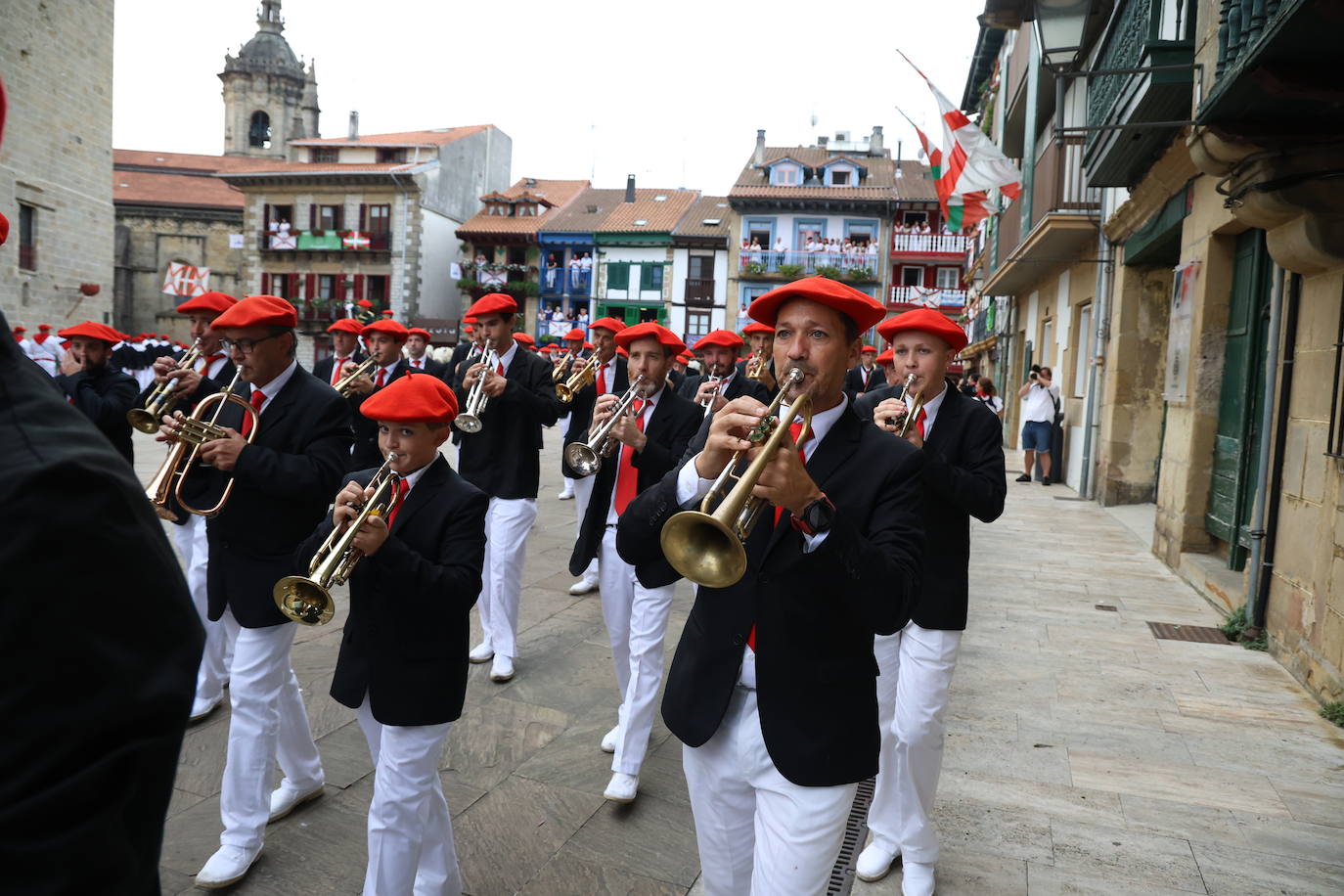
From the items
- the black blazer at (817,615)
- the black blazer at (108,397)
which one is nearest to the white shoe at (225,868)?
the black blazer at (817,615)

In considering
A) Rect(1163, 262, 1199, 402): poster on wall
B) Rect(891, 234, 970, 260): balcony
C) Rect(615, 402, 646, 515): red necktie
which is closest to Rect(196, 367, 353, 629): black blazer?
Rect(615, 402, 646, 515): red necktie

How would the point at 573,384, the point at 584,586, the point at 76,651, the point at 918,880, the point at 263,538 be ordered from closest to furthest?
the point at 76,651, the point at 918,880, the point at 263,538, the point at 573,384, the point at 584,586

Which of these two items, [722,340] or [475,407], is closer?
[475,407]

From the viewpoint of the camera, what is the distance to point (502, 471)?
6.12 metres

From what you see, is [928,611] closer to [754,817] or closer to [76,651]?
[754,817]

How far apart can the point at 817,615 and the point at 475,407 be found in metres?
4.26

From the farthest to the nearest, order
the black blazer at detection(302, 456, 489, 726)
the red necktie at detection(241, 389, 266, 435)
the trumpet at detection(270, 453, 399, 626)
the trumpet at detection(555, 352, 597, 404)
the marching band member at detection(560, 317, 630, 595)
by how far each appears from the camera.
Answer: the marching band member at detection(560, 317, 630, 595) < the trumpet at detection(555, 352, 597, 404) < the red necktie at detection(241, 389, 266, 435) < the black blazer at detection(302, 456, 489, 726) < the trumpet at detection(270, 453, 399, 626)

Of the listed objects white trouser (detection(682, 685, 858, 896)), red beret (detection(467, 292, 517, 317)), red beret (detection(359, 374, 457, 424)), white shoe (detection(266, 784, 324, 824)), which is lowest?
white shoe (detection(266, 784, 324, 824))

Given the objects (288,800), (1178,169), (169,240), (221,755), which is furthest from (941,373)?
(169,240)

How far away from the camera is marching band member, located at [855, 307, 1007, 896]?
3.61 m

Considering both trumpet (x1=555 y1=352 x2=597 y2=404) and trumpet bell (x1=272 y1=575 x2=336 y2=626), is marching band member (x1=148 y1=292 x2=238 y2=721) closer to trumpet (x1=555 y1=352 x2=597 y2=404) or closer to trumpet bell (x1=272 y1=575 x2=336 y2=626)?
trumpet bell (x1=272 y1=575 x2=336 y2=626)

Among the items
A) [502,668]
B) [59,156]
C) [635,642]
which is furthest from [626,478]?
[59,156]

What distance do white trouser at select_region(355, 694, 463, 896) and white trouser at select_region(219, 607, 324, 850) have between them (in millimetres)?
648

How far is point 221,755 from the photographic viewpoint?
446 cm
